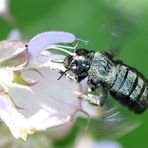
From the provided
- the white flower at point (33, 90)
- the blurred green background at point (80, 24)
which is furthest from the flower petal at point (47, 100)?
the blurred green background at point (80, 24)

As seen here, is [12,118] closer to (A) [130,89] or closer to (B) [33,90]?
(B) [33,90]

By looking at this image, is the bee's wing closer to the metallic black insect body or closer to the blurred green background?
the metallic black insect body

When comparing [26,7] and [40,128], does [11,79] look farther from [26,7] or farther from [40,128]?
[26,7]

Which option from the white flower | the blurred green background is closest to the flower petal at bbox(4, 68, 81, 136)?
the white flower

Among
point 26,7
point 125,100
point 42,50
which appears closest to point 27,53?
point 42,50

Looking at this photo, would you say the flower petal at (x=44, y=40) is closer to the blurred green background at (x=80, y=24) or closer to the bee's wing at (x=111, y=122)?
the bee's wing at (x=111, y=122)

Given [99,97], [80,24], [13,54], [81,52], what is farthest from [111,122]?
[80,24]

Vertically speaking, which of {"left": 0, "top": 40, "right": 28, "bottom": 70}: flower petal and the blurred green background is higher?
{"left": 0, "top": 40, "right": 28, "bottom": 70}: flower petal
